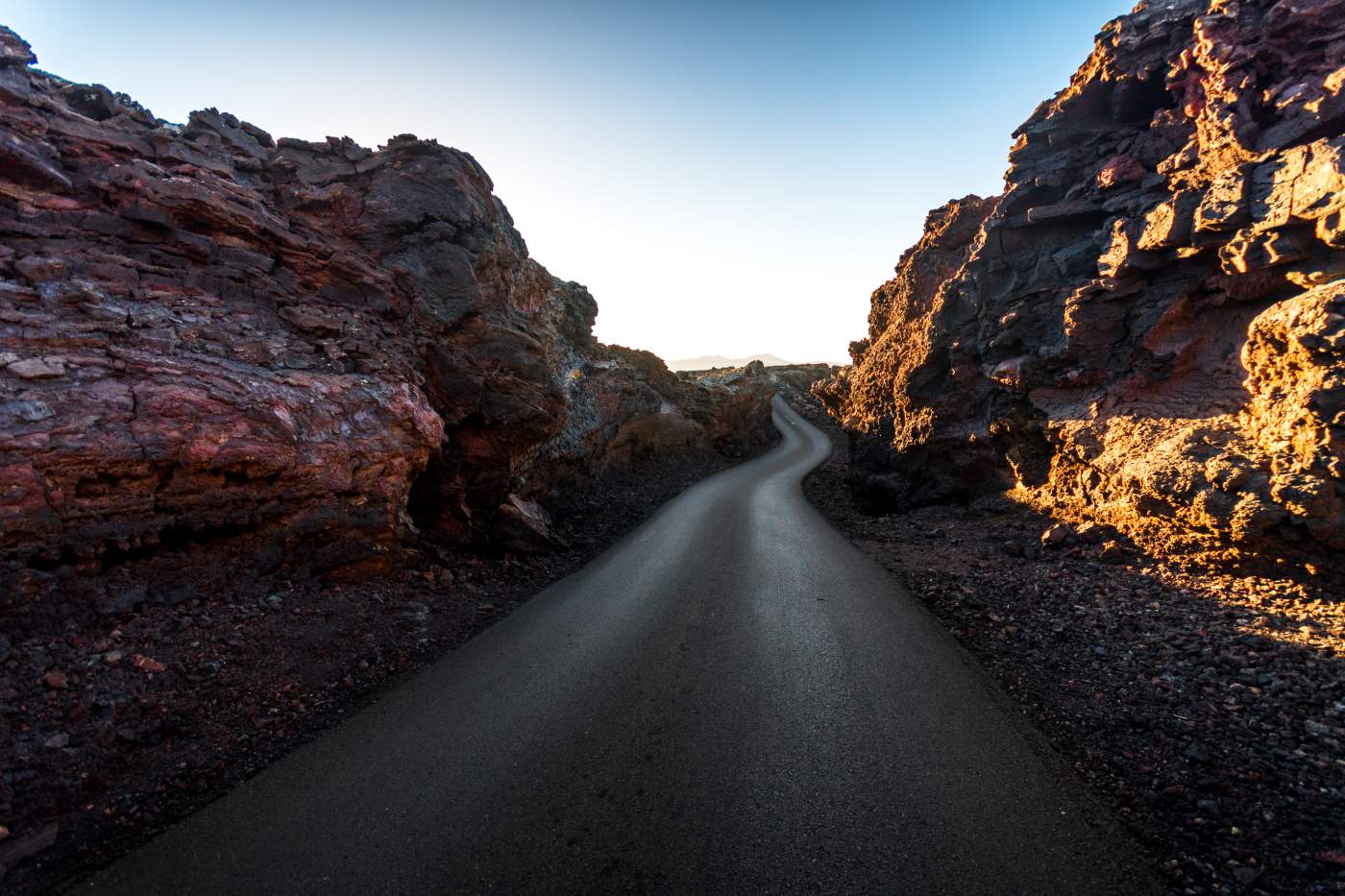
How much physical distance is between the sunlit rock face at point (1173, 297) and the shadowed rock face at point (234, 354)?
1232 cm

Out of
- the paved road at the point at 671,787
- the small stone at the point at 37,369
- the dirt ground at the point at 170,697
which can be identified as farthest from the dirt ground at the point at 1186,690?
the small stone at the point at 37,369

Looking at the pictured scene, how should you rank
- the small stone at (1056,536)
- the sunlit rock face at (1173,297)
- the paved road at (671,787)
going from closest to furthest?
1. the paved road at (671,787)
2. the sunlit rock face at (1173,297)
3. the small stone at (1056,536)

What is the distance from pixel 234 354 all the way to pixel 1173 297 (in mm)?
17174

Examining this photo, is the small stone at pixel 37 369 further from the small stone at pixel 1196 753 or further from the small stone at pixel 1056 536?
the small stone at pixel 1056 536

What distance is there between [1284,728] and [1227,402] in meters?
6.70

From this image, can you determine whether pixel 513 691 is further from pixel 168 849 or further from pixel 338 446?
pixel 338 446

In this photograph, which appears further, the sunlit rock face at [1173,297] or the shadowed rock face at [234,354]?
the sunlit rock face at [1173,297]

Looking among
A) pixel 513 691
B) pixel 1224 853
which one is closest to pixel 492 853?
pixel 513 691

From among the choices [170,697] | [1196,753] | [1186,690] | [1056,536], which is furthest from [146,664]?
[1056,536]

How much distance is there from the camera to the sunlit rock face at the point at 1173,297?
7582mm

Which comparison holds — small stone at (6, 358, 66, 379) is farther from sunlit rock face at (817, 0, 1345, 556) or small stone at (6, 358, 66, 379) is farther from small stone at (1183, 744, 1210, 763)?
sunlit rock face at (817, 0, 1345, 556)

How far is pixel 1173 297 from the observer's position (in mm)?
10250

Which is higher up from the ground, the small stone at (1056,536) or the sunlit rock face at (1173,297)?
the sunlit rock face at (1173,297)

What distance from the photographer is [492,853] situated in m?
3.95
